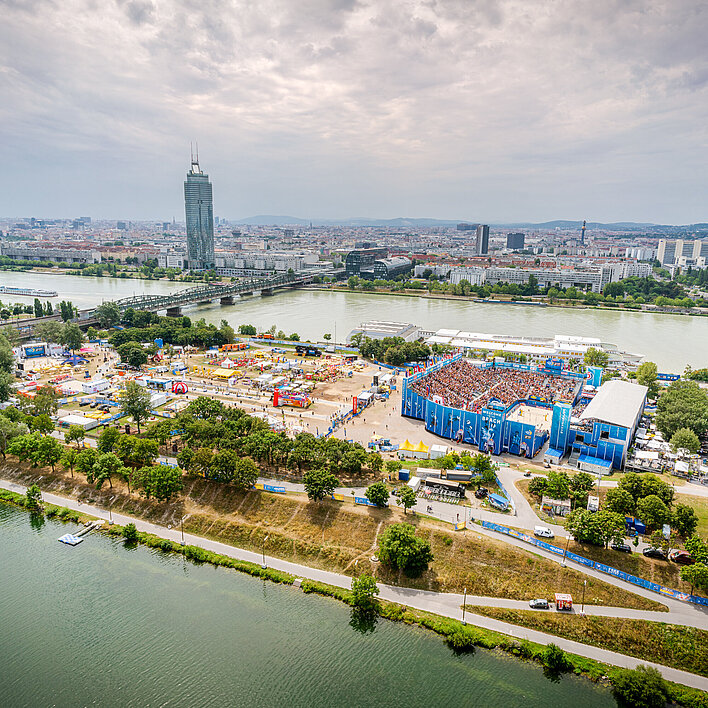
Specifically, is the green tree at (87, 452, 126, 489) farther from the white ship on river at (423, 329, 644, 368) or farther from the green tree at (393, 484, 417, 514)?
the white ship on river at (423, 329, 644, 368)

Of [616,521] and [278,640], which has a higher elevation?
[616,521]

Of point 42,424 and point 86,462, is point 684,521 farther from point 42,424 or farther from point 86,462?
point 42,424

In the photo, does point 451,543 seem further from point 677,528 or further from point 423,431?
point 423,431

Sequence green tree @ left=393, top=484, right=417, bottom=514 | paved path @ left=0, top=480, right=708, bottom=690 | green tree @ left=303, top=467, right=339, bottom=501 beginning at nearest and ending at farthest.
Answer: paved path @ left=0, top=480, right=708, bottom=690 → green tree @ left=393, top=484, right=417, bottom=514 → green tree @ left=303, top=467, right=339, bottom=501

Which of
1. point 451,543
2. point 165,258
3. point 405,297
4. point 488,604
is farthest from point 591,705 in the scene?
point 165,258

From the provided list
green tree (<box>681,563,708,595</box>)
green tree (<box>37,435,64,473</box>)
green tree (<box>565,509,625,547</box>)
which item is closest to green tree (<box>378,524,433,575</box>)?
green tree (<box>565,509,625,547</box>)

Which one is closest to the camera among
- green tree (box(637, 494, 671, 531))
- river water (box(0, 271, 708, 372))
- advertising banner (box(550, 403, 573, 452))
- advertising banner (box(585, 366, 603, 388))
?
green tree (box(637, 494, 671, 531))

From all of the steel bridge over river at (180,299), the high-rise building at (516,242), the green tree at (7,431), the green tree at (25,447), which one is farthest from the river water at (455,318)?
the high-rise building at (516,242)
